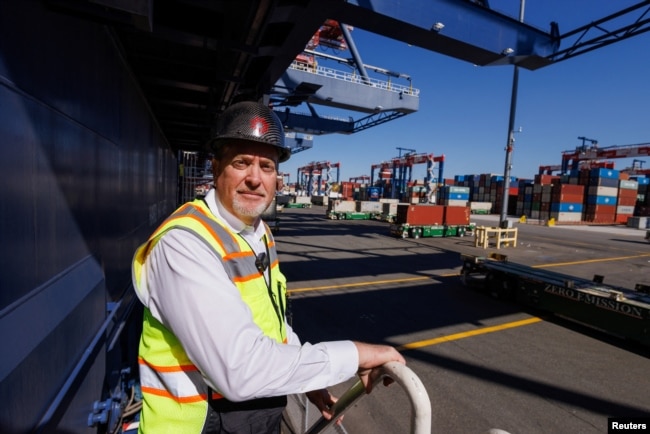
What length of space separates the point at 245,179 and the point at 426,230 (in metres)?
19.0

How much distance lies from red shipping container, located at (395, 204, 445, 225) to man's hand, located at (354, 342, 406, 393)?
59.2ft

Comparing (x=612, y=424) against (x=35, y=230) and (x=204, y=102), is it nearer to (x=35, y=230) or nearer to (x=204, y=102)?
(x=35, y=230)

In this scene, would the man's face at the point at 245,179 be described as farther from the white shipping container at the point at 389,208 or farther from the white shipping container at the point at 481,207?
the white shipping container at the point at 481,207

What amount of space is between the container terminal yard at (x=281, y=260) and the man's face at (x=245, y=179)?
0.87 m

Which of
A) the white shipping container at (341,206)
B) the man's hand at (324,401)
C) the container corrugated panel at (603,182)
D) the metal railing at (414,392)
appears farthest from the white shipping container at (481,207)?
the metal railing at (414,392)

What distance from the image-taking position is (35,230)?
1.58 m

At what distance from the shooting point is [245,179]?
1714 mm

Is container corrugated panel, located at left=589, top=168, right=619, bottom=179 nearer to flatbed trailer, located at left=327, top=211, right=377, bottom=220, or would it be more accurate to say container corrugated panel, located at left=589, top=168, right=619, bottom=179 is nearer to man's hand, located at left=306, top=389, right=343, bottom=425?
flatbed trailer, located at left=327, top=211, right=377, bottom=220

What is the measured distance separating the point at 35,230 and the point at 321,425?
1.79 metres

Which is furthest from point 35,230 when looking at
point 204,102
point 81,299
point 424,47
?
point 424,47

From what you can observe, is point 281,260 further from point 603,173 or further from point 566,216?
point 603,173

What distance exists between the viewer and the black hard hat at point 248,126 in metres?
1.64

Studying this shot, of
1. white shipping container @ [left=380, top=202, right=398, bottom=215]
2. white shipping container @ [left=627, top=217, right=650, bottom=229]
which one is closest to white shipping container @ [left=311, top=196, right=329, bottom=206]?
white shipping container @ [left=380, top=202, right=398, bottom=215]

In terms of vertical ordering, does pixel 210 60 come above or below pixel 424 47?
below
